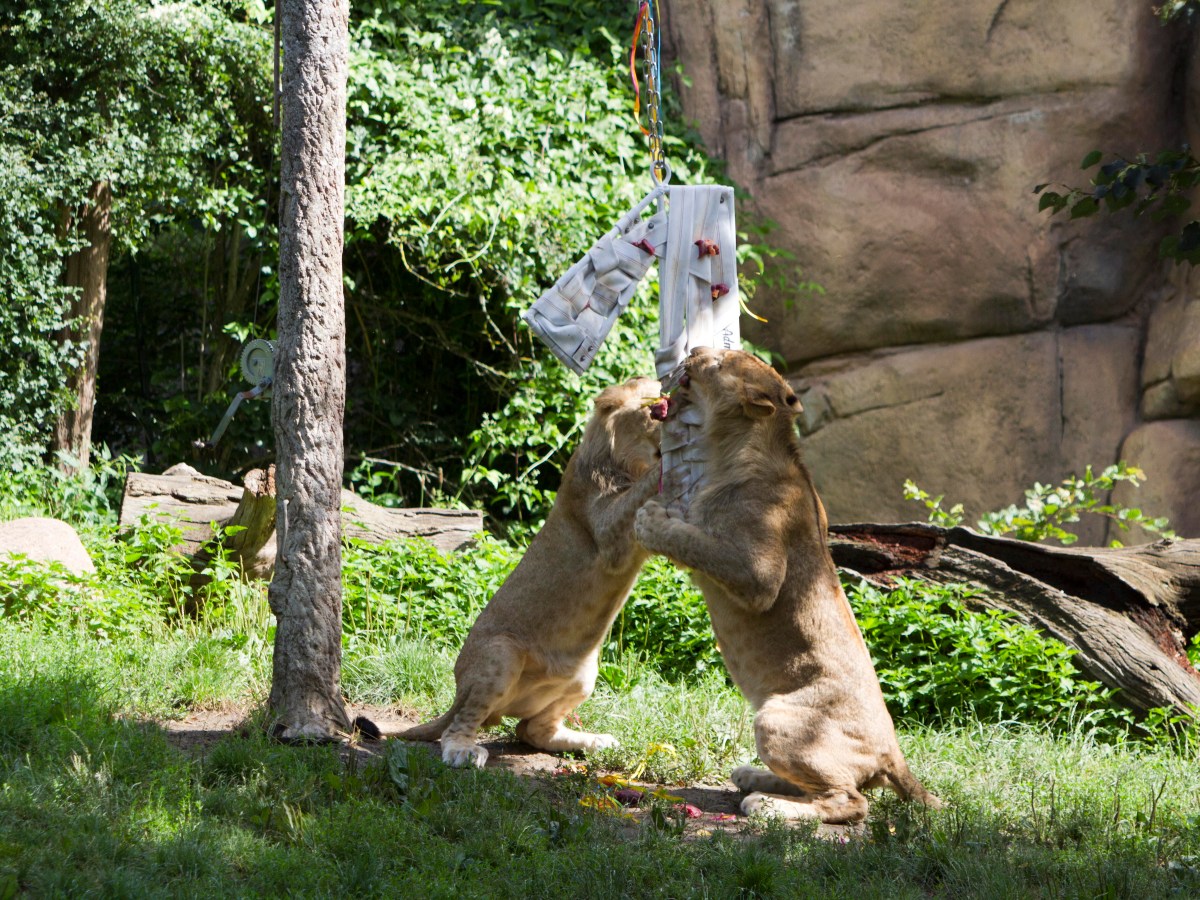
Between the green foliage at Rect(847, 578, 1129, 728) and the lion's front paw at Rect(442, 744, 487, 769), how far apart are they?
255 cm

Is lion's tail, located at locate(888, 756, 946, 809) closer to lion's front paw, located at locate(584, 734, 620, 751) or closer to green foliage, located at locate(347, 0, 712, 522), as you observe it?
lion's front paw, located at locate(584, 734, 620, 751)

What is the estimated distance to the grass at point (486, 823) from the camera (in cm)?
418

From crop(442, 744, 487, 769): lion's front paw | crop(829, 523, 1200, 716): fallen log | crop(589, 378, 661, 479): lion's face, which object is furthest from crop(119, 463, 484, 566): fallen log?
crop(589, 378, 661, 479): lion's face

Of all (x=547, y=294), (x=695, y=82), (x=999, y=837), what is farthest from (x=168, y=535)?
(x=695, y=82)

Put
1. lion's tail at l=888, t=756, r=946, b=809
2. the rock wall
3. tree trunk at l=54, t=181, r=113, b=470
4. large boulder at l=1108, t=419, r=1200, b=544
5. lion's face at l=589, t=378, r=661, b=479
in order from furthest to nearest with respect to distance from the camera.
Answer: the rock wall < large boulder at l=1108, t=419, r=1200, b=544 < tree trunk at l=54, t=181, r=113, b=470 < lion's face at l=589, t=378, r=661, b=479 < lion's tail at l=888, t=756, r=946, b=809

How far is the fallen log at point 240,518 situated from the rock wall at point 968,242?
4.37 metres

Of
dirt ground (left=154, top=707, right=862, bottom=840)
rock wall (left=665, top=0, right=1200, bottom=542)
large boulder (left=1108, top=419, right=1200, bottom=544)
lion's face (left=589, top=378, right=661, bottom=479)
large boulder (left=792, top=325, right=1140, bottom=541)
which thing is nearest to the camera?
dirt ground (left=154, top=707, right=862, bottom=840)

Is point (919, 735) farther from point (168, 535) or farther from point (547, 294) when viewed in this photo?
point (168, 535)

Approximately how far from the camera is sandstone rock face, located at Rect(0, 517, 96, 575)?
26.2ft

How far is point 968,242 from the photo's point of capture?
39.0 ft

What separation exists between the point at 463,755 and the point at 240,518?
129 inches

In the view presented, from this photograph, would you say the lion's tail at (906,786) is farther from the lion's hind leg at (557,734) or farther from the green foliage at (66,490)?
the green foliage at (66,490)

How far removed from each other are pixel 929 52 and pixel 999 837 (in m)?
8.92

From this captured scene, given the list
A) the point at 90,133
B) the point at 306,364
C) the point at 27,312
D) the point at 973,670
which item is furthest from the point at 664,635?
the point at 90,133
